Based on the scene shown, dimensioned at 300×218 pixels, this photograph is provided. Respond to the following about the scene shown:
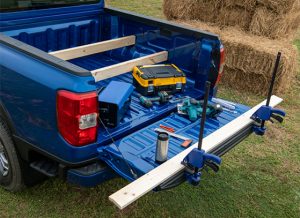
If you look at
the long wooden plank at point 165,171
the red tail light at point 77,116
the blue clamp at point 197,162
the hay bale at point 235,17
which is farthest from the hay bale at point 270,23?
the red tail light at point 77,116

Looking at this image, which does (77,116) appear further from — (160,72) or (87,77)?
(160,72)

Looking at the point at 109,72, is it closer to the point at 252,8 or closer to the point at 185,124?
the point at 185,124

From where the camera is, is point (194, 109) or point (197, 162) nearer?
point (197, 162)

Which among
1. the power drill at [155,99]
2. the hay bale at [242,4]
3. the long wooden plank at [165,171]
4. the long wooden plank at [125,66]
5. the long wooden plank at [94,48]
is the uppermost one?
the hay bale at [242,4]

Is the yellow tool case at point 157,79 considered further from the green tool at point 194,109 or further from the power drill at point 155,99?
the green tool at point 194,109

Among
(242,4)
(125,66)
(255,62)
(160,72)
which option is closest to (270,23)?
(242,4)

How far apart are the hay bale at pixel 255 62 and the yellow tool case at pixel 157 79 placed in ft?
9.46

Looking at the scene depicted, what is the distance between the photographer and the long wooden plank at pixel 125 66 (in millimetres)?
3219

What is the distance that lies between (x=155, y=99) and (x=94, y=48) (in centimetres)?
101

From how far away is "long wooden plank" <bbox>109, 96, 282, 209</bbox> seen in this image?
2062mm

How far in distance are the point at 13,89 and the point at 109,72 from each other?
943 millimetres

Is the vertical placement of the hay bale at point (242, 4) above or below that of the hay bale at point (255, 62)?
above

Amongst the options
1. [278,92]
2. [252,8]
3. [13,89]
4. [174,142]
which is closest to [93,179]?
[174,142]

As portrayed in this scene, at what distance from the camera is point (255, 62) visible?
611cm
